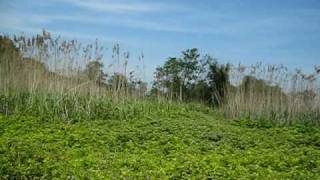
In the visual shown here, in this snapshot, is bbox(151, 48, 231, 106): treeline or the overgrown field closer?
the overgrown field

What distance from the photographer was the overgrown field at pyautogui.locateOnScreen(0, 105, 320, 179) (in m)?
3.89

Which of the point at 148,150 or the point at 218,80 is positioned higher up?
the point at 218,80

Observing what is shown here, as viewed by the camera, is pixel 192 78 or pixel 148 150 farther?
pixel 192 78

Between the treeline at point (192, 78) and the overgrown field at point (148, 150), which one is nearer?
the overgrown field at point (148, 150)

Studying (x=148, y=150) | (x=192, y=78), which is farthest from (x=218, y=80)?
(x=148, y=150)

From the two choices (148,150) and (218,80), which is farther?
(218,80)

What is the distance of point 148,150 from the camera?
4988 mm

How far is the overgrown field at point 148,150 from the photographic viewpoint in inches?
153

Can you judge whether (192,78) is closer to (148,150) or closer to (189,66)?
(189,66)

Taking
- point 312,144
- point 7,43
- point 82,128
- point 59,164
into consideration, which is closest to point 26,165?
point 59,164

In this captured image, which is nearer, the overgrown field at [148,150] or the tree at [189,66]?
the overgrown field at [148,150]

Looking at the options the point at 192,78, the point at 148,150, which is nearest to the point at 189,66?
the point at 192,78

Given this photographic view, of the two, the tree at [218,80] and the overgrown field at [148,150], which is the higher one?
the tree at [218,80]

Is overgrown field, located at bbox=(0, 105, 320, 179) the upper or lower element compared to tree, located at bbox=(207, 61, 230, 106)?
lower
